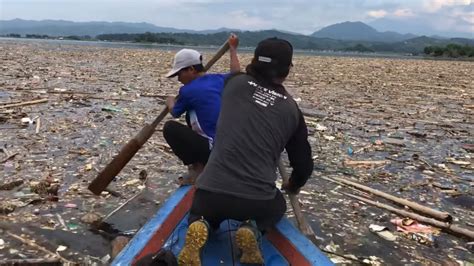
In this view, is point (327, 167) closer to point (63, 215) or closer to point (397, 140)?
point (397, 140)

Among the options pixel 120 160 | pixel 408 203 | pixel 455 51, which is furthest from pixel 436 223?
pixel 455 51

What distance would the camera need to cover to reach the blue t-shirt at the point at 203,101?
510 cm

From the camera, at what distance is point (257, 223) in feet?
13.6

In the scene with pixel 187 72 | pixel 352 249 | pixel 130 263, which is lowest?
pixel 352 249

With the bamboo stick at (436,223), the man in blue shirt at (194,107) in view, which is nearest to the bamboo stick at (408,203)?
the bamboo stick at (436,223)

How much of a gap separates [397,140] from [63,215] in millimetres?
8174

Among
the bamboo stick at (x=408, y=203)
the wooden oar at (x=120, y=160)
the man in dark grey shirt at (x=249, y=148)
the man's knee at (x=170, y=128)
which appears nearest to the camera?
the man in dark grey shirt at (x=249, y=148)

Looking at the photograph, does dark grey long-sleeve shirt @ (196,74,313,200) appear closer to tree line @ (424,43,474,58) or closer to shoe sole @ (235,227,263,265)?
shoe sole @ (235,227,263,265)

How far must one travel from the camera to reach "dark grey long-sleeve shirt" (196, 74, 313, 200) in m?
3.87

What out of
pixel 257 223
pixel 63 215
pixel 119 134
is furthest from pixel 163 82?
pixel 257 223

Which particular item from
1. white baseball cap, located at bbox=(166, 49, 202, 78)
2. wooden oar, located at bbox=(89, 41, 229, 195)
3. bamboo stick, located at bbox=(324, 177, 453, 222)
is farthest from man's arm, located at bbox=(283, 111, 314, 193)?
bamboo stick, located at bbox=(324, 177, 453, 222)

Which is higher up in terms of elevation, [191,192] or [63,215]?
[191,192]

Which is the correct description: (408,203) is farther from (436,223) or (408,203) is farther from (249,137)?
(249,137)

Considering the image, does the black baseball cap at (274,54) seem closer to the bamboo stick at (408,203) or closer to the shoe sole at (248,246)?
the shoe sole at (248,246)
